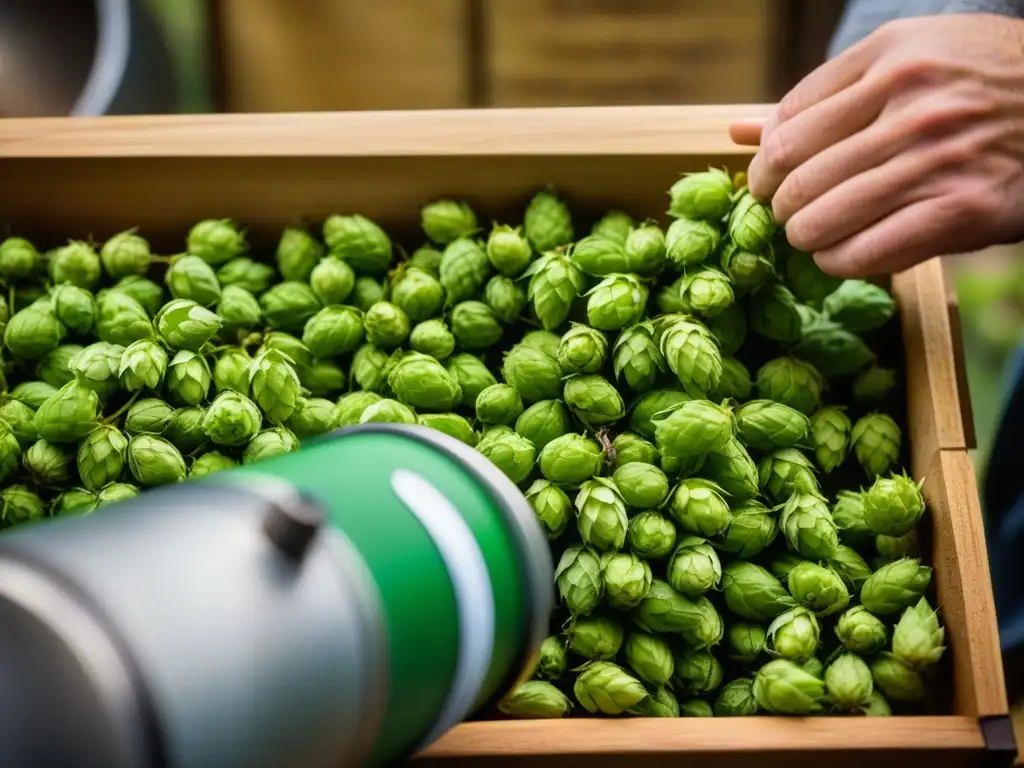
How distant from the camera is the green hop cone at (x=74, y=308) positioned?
39.6 inches

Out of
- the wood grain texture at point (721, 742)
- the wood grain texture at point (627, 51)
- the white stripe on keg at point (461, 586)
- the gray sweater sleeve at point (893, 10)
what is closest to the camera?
the white stripe on keg at point (461, 586)

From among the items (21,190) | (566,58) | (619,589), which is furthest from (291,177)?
(566,58)

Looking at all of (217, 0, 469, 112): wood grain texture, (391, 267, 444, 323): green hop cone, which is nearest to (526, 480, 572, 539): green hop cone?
(391, 267, 444, 323): green hop cone

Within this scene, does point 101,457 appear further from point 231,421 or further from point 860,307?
point 860,307

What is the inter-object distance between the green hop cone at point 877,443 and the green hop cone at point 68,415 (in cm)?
72

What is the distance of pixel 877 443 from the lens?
1.00 metres

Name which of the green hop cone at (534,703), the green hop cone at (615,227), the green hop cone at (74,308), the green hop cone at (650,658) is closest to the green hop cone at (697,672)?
the green hop cone at (650,658)

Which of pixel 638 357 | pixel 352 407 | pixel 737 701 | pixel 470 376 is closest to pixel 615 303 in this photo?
pixel 638 357

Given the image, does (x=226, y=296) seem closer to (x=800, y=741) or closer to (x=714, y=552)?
(x=714, y=552)

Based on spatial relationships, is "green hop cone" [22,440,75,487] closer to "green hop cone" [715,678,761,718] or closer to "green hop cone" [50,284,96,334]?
"green hop cone" [50,284,96,334]

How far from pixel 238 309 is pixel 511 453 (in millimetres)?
334

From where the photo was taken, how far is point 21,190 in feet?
3.63

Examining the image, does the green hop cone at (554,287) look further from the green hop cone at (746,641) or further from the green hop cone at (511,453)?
the green hop cone at (746,641)

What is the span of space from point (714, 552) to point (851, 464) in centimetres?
23
